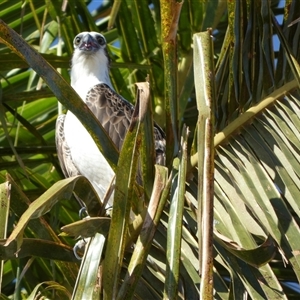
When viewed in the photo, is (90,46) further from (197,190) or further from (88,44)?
(197,190)

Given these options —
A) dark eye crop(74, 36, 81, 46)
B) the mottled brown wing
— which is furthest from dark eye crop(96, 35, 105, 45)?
the mottled brown wing

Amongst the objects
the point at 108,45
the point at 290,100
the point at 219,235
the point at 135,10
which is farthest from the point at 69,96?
the point at 108,45

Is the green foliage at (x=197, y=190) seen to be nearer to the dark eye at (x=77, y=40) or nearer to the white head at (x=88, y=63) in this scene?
the dark eye at (x=77, y=40)

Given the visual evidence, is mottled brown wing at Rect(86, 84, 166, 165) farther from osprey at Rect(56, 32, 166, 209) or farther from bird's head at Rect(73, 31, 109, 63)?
bird's head at Rect(73, 31, 109, 63)

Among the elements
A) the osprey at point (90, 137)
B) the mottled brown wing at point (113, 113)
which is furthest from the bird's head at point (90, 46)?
the mottled brown wing at point (113, 113)

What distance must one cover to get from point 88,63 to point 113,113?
89 centimetres

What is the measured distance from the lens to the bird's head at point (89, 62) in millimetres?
5195

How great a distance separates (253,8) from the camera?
3010mm

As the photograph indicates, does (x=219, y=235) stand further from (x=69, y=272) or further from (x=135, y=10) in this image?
(x=135, y=10)

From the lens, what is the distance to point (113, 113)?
4676mm

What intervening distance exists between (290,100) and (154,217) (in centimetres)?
103

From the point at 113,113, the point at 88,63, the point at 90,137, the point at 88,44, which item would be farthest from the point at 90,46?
the point at 90,137

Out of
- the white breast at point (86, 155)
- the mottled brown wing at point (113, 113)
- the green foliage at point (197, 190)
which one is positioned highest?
the mottled brown wing at point (113, 113)

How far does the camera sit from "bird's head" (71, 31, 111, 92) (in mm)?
5195
